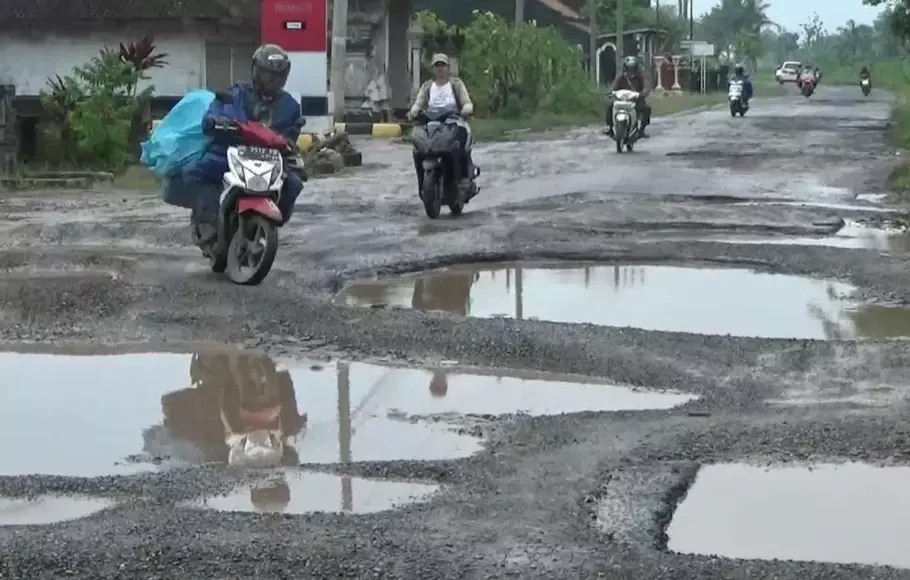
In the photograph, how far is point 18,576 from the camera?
4.27 meters

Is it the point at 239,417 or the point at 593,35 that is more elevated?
the point at 593,35

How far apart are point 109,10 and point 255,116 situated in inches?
764

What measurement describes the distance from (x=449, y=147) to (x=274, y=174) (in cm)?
455

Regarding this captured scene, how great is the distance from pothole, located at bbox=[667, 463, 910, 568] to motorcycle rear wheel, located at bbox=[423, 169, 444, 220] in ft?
28.5

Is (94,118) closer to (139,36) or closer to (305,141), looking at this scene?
(305,141)

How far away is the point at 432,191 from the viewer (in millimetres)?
14156

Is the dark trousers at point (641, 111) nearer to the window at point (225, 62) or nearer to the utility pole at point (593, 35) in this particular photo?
the window at point (225, 62)

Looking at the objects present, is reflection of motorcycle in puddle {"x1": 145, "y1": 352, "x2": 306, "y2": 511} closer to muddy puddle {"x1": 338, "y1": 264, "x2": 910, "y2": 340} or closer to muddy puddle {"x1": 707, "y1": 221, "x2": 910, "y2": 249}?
muddy puddle {"x1": 338, "y1": 264, "x2": 910, "y2": 340}

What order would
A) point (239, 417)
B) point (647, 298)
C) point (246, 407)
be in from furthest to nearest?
1. point (647, 298)
2. point (246, 407)
3. point (239, 417)

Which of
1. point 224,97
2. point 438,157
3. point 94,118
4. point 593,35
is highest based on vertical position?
point 593,35

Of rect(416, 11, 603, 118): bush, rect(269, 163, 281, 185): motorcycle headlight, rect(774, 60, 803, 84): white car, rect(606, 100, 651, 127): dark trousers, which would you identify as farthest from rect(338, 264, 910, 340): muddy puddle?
rect(774, 60, 803, 84): white car

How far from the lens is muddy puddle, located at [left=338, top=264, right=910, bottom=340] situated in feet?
28.7

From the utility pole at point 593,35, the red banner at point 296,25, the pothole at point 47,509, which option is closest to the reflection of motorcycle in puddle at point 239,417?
the pothole at point 47,509

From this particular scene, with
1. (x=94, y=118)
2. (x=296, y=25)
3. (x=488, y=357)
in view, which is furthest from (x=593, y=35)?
(x=488, y=357)
